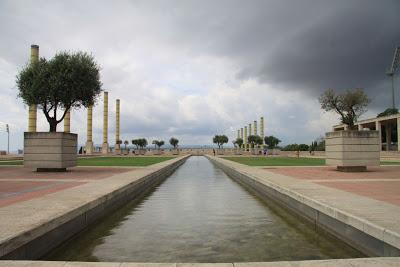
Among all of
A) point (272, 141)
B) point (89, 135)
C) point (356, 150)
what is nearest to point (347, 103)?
Result: point (356, 150)

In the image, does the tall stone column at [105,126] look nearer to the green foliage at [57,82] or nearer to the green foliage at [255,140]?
the green foliage at [255,140]

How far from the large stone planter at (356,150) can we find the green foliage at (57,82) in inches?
617

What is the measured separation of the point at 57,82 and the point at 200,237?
18.3 metres

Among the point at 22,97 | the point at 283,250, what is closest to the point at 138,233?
the point at 283,250

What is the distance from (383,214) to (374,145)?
1552 cm

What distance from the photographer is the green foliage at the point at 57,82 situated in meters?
23.6

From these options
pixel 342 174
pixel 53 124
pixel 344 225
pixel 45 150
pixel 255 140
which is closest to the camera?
pixel 344 225

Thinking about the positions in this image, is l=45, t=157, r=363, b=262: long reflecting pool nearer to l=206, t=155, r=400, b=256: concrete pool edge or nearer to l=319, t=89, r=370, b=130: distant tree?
l=206, t=155, r=400, b=256: concrete pool edge

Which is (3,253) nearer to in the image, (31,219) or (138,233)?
(31,219)

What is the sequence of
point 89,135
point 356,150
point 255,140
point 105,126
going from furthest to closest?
point 255,140, point 105,126, point 89,135, point 356,150

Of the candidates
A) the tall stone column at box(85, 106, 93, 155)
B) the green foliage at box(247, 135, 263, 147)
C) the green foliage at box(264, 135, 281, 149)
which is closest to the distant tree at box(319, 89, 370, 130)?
the tall stone column at box(85, 106, 93, 155)

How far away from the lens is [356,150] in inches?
851

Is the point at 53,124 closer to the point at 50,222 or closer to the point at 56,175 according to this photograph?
the point at 56,175

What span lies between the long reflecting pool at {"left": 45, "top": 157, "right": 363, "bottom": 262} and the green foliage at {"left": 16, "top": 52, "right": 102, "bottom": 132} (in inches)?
546
